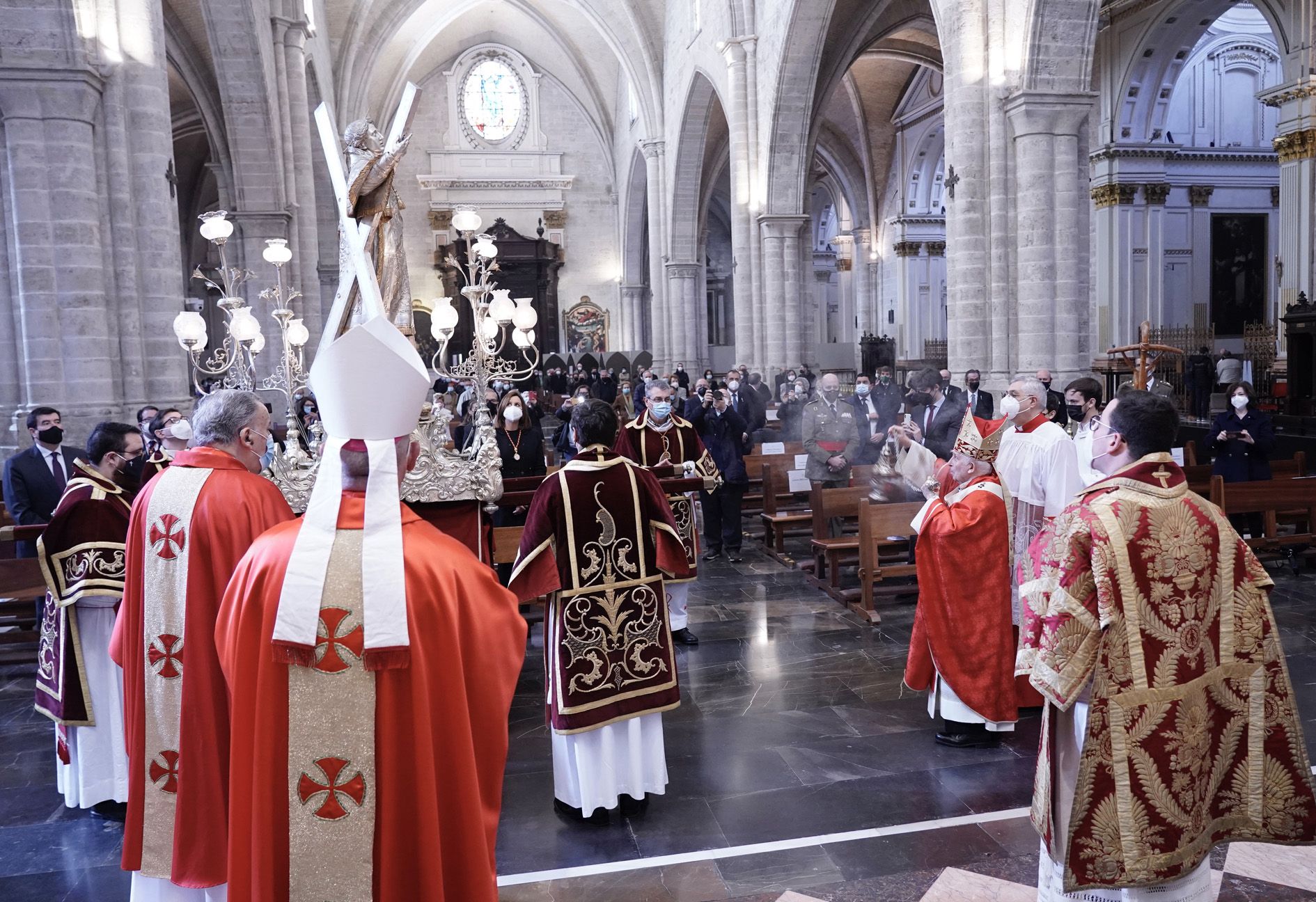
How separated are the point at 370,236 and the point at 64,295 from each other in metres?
4.77

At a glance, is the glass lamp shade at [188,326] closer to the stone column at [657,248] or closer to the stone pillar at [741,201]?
the stone pillar at [741,201]

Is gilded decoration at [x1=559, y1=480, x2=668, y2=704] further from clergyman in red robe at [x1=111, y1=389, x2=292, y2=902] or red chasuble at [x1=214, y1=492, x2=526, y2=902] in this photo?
red chasuble at [x1=214, y1=492, x2=526, y2=902]

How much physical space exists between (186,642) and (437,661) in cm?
122

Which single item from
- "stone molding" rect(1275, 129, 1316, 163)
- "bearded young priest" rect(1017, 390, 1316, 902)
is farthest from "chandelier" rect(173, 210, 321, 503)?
"stone molding" rect(1275, 129, 1316, 163)

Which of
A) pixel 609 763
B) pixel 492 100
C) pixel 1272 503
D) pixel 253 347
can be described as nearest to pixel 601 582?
pixel 609 763

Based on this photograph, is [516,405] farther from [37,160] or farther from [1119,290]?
[1119,290]

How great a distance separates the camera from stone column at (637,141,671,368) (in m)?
26.7

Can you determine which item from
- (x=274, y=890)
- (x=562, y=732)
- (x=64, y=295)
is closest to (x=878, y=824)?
(x=562, y=732)

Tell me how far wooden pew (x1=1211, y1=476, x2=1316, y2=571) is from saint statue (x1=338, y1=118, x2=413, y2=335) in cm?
614

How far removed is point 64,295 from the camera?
28.5 ft

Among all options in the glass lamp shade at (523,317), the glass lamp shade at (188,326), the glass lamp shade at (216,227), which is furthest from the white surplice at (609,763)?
the glass lamp shade at (216,227)

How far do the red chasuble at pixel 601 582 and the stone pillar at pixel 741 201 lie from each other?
629 inches

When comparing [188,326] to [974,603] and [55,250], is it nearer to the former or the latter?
[55,250]

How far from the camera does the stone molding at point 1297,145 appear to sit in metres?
15.7
